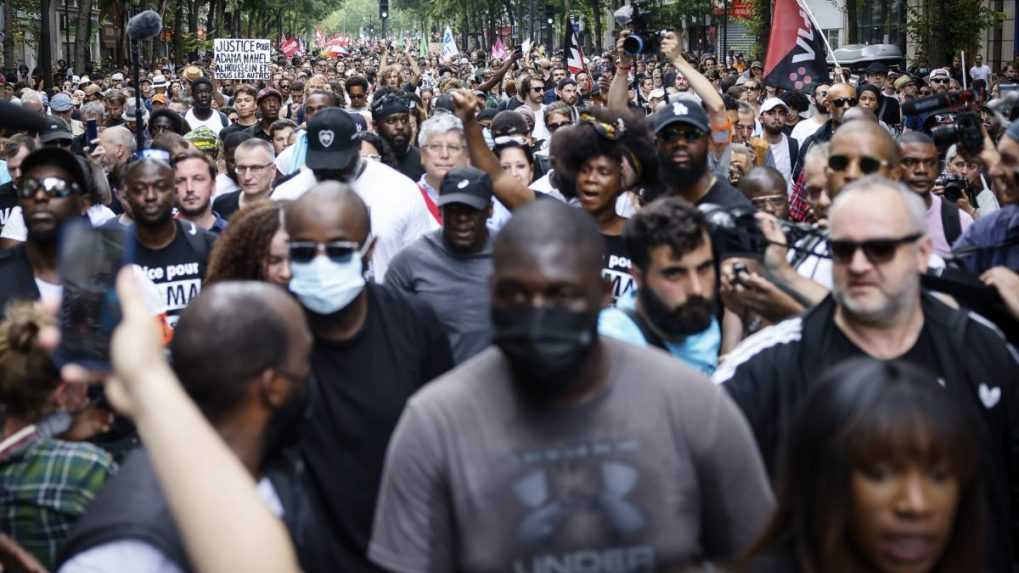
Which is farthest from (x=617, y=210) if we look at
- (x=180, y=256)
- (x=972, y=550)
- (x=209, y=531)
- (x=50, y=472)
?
(x=209, y=531)

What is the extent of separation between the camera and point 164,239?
678 cm

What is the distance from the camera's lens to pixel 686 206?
484 cm

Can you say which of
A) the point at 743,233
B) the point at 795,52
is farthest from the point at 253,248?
the point at 795,52

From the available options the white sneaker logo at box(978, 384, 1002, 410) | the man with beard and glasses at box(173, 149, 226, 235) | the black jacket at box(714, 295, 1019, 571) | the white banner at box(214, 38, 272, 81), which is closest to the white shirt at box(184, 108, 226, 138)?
the man with beard and glasses at box(173, 149, 226, 235)

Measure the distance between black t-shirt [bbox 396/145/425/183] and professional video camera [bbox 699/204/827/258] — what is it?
5.93 metres

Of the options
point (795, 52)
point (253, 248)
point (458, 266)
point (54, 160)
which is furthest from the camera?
point (795, 52)

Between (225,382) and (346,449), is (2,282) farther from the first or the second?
(225,382)

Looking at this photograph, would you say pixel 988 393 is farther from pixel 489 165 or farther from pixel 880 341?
pixel 489 165

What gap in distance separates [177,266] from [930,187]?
12.7ft

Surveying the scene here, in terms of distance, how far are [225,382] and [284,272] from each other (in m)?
2.09

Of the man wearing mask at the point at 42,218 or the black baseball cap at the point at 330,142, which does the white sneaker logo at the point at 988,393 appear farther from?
the black baseball cap at the point at 330,142

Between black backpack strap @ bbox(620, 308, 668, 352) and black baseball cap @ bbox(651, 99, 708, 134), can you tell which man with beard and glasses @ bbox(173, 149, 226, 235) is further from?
black backpack strap @ bbox(620, 308, 668, 352)

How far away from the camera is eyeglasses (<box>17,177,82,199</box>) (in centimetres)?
628

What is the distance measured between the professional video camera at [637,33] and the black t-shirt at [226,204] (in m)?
3.02
